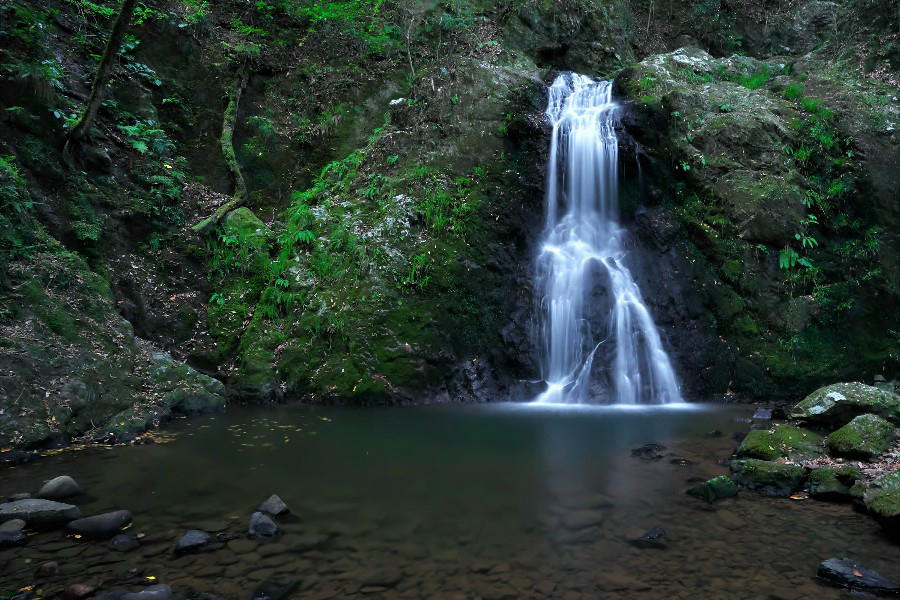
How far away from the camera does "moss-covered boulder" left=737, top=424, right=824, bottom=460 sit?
5.86m

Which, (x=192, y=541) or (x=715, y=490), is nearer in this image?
(x=192, y=541)

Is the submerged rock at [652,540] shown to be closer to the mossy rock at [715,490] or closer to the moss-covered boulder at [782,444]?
the mossy rock at [715,490]

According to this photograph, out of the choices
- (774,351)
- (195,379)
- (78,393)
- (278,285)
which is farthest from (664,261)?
(78,393)

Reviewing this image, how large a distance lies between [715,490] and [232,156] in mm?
12807

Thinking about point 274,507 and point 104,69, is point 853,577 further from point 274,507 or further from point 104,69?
point 104,69

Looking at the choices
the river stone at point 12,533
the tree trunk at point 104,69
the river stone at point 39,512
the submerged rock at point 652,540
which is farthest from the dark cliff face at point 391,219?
the submerged rock at point 652,540

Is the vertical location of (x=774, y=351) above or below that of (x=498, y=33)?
below

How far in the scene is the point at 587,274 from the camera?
11773mm

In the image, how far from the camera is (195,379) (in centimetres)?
859

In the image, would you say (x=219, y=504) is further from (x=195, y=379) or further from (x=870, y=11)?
(x=870, y=11)

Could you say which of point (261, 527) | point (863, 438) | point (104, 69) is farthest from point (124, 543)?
point (104, 69)

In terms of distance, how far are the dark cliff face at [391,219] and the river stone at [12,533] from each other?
9.79 ft

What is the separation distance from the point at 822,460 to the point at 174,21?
1751cm

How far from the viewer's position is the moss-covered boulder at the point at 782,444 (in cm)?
586
